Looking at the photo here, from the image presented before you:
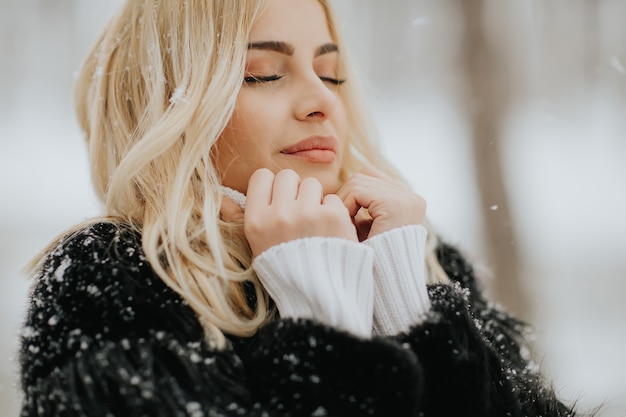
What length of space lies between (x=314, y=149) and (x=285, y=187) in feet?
0.58

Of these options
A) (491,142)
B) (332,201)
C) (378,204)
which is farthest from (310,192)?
(491,142)

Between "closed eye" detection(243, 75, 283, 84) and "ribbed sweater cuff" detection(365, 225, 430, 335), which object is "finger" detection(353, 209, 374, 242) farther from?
"closed eye" detection(243, 75, 283, 84)

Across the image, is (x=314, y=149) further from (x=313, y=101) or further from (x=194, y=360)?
(x=194, y=360)

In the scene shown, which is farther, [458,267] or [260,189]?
[458,267]

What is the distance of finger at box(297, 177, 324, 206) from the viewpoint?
1.14m

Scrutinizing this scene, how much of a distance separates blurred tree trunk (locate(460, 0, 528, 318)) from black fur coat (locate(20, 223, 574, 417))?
5.94 feet

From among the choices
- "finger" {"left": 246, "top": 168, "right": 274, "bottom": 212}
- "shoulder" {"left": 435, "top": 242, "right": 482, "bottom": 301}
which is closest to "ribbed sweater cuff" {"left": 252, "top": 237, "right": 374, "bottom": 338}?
"finger" {"left": 246, "top": 168, "right": 274, "bottom": 212}

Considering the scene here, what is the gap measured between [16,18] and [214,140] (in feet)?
8.44

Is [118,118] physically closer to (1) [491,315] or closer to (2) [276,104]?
(2) [276,104]

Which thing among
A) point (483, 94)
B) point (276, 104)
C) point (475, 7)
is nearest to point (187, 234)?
point (276, 104)

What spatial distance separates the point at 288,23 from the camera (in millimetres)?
1305

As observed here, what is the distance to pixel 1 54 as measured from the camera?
316 centimetres

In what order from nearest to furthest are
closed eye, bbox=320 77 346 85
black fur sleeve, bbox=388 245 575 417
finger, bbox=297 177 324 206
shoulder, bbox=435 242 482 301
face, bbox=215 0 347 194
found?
black fur sleeve, bbox=388 245 575 417 < finger, bbox=297 177 324 206 < face, bbox=215 0 347 194 < closed eye, bbox=320 77 346 85 < shoulder, bbox=435 242 482 301

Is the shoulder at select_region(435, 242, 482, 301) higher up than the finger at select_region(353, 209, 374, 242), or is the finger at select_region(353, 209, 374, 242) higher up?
the finger at select_region(353, 209, 374, 242)
